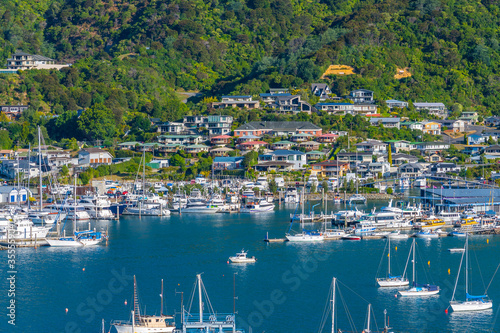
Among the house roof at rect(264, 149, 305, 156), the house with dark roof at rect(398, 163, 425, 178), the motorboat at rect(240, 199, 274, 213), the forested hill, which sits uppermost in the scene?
the forested hill

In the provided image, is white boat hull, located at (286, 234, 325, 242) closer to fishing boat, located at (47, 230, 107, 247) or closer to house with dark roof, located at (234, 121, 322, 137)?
fishing boat, located at (47, 230, 107, 247)

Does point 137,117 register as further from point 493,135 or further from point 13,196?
point 493,135

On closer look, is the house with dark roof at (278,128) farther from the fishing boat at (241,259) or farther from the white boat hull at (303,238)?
the fishing boat at (241,259)

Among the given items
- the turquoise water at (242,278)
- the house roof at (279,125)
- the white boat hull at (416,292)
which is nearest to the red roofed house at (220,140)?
the house roof at (279,125)

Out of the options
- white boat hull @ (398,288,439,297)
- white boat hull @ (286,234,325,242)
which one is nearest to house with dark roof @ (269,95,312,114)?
white boat hull @ (286,234,325,242)

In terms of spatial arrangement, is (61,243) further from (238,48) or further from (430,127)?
(238,48)

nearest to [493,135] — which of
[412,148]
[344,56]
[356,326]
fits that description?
[412,148]
